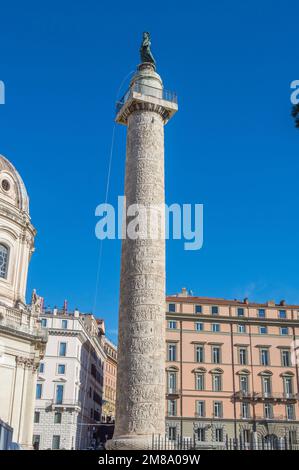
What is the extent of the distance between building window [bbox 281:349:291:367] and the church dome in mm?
22589

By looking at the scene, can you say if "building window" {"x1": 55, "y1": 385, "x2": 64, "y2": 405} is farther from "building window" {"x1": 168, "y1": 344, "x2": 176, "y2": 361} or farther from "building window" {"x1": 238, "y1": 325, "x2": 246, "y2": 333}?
"building window" {"x1": 238, "y1": 325, "x2": 246, "y2": 333}

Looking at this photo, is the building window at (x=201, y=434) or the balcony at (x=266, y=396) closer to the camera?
the building window at (x=201, y=434)

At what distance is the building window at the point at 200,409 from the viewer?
40.3 metres

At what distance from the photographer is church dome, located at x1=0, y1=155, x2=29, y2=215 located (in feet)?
102

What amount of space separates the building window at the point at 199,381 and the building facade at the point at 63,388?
8.84 meters

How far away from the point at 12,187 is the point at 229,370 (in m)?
20.9

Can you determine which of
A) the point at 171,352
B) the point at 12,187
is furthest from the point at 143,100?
the point at 171,352

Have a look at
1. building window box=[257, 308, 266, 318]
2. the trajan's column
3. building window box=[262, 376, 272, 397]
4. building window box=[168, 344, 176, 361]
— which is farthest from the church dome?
building window box=[262, 376, 272, 397]

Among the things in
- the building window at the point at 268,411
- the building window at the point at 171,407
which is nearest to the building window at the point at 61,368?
the building window at the point at 171,407

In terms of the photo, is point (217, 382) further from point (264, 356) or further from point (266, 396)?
point (264, 356)

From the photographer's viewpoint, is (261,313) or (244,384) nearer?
(244,384)

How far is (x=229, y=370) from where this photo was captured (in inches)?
1639

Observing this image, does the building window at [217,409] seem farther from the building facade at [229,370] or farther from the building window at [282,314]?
the building window at [282,314]
